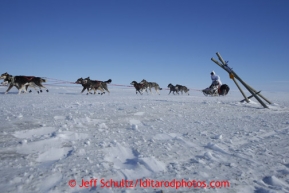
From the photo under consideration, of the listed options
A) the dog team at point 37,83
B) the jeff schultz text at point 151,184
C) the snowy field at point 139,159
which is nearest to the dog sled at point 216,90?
the dog team at point 37,83

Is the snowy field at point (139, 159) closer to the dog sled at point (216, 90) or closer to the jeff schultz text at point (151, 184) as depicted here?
the jeff schultz text at point (151, 184)

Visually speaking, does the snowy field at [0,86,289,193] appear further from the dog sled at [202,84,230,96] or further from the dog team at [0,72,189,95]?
the dog sled at [202,84,230,96]

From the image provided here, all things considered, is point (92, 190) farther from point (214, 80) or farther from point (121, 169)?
point (214, 80)

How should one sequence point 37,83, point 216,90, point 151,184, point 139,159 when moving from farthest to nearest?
1. point 216,90
2. point 37,83
3. point 139,159
4. point 151,184

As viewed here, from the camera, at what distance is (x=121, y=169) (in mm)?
1475

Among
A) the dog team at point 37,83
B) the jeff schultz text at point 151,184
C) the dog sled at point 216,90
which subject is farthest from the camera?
the dog sled at point 216,90

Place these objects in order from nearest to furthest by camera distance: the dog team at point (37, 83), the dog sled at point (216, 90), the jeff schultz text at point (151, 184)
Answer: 1. the jeff schultz text at point (151, 184)
2. the dog team at point (37, 83)
3. the dog sled at point (216, 90)

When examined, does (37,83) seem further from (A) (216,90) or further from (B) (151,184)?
(A) (216,90)

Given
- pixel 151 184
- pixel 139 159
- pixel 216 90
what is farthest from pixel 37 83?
pixel 216 90

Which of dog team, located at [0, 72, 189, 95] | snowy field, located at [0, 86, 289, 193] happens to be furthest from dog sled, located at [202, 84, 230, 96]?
snowy field, located at [0, 86, 289, 193]

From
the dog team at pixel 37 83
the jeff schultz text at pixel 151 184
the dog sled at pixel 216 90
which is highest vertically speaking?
the dog sled at pixel 216 90

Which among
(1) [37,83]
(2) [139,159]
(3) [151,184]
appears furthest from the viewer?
(1) [37,83]

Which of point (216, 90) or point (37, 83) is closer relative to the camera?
point (37, 83)

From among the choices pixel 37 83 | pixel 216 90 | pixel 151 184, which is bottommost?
pixel 151 184
